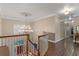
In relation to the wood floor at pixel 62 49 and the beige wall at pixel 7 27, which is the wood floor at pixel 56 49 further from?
the beige wall at pixel 7 27

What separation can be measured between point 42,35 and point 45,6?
1.42 feet

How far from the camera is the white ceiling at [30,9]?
1.48 meters

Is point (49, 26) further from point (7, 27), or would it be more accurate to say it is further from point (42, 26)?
point (7, 27)

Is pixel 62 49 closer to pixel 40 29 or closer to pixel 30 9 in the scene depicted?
pixel 40 29

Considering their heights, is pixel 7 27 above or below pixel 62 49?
above

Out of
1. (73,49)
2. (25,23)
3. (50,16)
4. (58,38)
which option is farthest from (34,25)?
(73,49)

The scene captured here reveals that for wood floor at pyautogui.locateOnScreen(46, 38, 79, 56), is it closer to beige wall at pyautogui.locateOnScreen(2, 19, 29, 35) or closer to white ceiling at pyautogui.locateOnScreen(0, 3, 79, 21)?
white ceiling at pyautogui.locateOnScreen(0, 3, 79, 21)

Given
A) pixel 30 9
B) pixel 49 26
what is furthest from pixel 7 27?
pixel 49 26

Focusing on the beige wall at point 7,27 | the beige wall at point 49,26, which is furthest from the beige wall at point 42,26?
the beige wall at point 7,27

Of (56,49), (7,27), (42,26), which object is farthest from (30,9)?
(56,49)

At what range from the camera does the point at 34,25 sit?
156 cm

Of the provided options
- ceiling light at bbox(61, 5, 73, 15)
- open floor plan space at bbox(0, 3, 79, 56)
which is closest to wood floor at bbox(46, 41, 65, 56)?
open floor plan space at bbox(0, 3, 79, 56)

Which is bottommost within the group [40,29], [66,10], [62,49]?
[62,49]

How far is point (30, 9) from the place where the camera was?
4.99 ft
